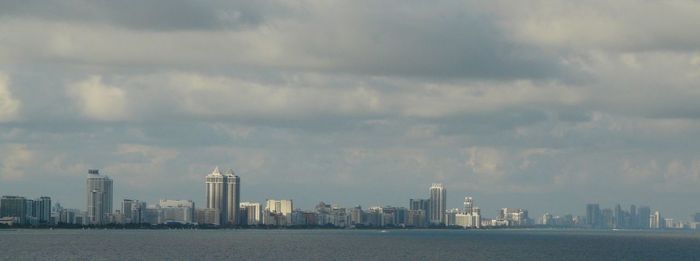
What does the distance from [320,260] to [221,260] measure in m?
17.8

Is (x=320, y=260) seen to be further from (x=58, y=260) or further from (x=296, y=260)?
(x=58, y=260)

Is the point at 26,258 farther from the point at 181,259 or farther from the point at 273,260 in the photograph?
the point at 273,260

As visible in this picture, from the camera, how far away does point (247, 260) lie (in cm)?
19875

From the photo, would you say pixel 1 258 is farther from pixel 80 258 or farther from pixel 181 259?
pixel 181 259

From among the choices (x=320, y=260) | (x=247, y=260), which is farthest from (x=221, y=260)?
(x=320, y=260)

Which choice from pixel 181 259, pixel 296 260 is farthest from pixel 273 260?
pixel 181 259

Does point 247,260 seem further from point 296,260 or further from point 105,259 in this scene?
point 105,259

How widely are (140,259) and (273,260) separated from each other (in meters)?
23.8

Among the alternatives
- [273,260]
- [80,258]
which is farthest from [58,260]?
[273,260]

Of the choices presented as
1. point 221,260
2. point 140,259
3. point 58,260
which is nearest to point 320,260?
point 221,260

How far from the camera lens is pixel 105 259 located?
643 feet

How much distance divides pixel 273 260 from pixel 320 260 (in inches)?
336

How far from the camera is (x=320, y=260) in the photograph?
200 m

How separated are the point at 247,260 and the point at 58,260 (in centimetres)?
3304
